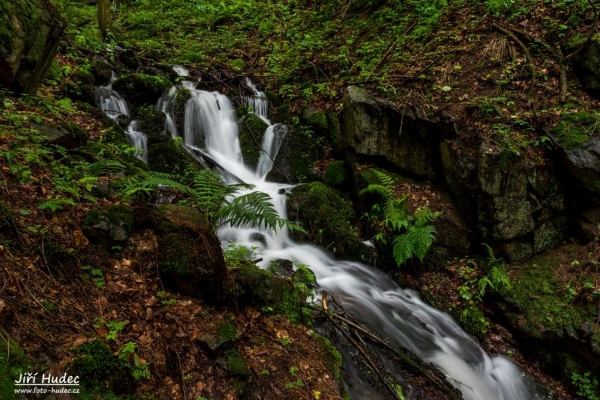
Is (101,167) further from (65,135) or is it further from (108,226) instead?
(108,226)

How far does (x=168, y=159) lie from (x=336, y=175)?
12.0 feet

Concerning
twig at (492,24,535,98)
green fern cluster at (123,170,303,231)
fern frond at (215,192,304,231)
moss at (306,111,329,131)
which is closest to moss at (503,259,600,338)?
twig at (492,24,535,98)

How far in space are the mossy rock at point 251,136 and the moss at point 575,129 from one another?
6.18 meters

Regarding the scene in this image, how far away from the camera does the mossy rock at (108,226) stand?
10.0 ft

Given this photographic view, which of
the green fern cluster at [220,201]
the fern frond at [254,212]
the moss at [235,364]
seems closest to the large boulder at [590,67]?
the green fern cluster at [220,201]

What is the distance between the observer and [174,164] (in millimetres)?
7109

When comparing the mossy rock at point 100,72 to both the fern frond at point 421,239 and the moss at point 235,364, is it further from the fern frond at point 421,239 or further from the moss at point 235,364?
the moss at point 235,364

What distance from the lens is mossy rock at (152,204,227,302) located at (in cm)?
306

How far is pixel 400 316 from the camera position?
5590mm

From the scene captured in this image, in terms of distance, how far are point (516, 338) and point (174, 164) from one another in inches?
266

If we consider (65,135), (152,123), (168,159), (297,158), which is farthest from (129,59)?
(65,135)

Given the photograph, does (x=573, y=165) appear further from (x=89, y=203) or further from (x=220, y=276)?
(x=89, y=203)

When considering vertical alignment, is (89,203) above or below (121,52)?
below

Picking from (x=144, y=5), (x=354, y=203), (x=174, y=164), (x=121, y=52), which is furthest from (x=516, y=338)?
(x=144, y=5)
